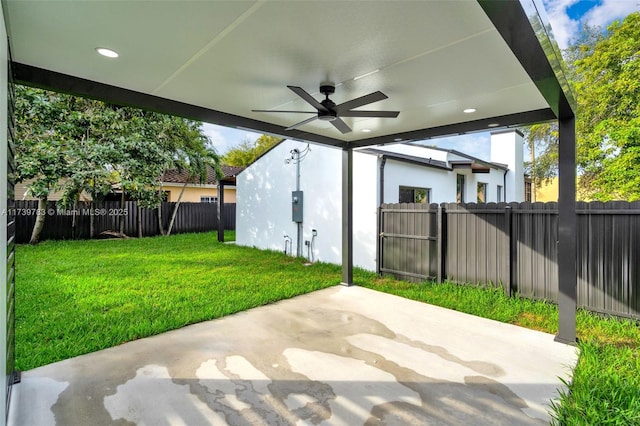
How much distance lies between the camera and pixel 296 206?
841 centimetres

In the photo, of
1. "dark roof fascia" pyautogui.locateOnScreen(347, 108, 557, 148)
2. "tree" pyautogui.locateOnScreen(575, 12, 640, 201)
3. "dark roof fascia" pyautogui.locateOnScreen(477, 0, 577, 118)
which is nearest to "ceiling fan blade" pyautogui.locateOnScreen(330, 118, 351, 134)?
"dark roof fascia" pyautogui.locateOnScreen(347, 108, 557, 148)

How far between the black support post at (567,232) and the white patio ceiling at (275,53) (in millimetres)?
462

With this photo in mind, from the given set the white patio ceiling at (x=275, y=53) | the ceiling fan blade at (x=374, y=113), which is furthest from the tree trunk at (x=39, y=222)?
the ceiling fan blade at (x=374, y=113)

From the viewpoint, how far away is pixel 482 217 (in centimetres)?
511

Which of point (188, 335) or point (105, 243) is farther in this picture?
point (105, 243)

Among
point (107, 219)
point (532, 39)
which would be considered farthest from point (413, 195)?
point (107, 219)

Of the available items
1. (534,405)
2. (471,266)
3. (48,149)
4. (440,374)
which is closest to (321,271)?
(471,266)

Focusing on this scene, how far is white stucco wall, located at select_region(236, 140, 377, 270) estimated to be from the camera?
266 inches

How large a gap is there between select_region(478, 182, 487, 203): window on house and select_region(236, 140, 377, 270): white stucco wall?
5865mm

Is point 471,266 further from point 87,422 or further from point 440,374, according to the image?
point 87,422

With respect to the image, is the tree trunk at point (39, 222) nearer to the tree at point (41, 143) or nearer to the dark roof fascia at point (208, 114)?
the tree at point (41, 143)

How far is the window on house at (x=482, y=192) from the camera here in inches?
418

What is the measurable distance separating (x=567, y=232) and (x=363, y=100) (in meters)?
2.54

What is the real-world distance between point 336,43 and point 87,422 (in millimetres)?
3079
